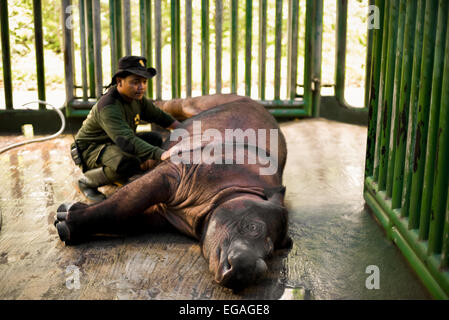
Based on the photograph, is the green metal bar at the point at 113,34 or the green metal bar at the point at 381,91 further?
the green metal bar at the point at 113,34

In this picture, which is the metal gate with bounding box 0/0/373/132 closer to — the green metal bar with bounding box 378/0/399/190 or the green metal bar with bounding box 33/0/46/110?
the green metal bar with bounding box 33/0/46/110

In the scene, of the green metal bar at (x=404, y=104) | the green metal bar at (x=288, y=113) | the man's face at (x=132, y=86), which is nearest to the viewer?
the green metal bar at (x=404, y=104)

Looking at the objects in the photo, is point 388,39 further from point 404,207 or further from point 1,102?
point 1,102

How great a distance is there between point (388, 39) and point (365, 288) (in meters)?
1.52

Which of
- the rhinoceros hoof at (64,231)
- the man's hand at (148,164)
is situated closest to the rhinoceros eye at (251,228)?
the rhinoceros hoof at (64,231)

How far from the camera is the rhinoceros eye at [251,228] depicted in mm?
2913

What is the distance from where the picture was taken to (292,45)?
633 cm

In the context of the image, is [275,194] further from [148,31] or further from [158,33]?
[148,31]

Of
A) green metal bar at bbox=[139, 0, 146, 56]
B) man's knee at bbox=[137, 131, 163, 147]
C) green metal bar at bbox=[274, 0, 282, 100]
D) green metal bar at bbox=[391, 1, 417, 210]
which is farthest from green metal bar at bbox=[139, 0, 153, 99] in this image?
green metal bar at bbox=[391, 1, 417, 210]

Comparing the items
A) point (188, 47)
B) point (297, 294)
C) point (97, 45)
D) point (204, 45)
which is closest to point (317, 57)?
point (204, 45)

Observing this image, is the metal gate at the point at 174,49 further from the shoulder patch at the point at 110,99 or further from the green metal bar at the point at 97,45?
the shoulder patch at the point at 110,99

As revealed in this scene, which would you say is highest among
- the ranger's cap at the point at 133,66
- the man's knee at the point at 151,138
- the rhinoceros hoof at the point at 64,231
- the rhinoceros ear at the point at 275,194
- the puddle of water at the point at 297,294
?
the ranger's cap at the point at 133,66

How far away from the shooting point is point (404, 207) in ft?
10.5

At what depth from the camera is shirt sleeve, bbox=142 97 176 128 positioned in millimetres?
4453
